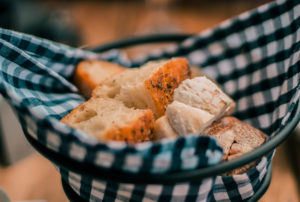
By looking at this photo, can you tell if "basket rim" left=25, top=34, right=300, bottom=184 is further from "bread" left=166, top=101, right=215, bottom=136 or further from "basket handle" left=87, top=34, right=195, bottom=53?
"basket handle" left=87, top=34, right=195, bottom=53

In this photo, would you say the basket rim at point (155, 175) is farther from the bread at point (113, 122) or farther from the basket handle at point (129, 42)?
the basket handle at point (129, 42)

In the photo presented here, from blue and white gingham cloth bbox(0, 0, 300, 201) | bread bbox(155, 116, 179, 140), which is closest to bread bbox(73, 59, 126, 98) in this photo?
blue and white gingham cloth bbox(0, 0, 300, 201)

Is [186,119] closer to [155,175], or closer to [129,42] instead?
[155,175]

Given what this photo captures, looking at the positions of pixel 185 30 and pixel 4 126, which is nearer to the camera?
pixel 4 126

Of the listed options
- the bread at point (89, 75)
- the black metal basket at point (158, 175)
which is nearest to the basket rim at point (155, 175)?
the black metal basket at point (158, 175)

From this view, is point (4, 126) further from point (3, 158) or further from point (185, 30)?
point (185, 30)

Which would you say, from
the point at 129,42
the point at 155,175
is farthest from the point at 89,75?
the point at 155,175

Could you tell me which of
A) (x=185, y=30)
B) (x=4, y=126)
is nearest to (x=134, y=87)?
(x=4, y=126)
